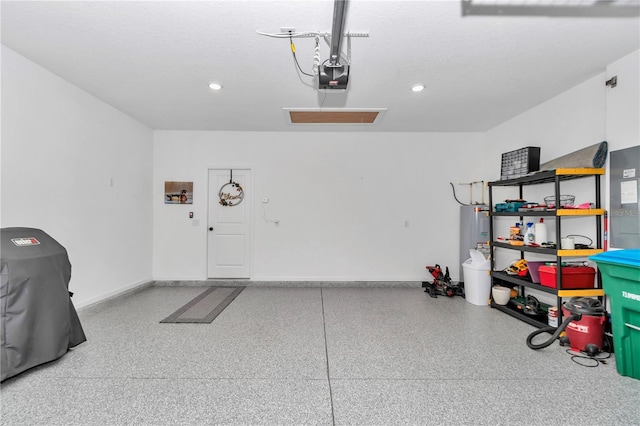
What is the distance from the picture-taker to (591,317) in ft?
7.93

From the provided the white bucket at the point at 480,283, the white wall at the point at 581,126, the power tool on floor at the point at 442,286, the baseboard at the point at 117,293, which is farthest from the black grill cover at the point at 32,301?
the white wall at the point at 581,126

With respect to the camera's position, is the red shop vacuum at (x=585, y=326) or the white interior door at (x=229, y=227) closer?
the red shop vacuum at (x=585, y=326)

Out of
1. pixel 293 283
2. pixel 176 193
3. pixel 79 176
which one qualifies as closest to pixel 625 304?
pixel 293 283

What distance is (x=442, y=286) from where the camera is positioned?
13.9ft

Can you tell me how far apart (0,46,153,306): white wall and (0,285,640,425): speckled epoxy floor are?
85cm

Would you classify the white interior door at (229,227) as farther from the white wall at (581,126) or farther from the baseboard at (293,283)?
the white wall at (581,126)

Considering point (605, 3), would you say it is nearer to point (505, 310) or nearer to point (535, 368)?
point (535, 368)

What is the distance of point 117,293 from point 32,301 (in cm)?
205

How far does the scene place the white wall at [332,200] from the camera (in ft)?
15.6

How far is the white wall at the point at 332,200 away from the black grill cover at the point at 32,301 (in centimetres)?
250

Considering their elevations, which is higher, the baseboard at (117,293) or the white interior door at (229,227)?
the white interior door at (229,227)

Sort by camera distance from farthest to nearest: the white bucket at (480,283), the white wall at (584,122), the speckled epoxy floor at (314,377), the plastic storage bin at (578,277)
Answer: the white bucket at (480,283) → the plastic storage bin at (578,277) → the white wall at (584,122) → the speckled epoxy floor at (314,377)

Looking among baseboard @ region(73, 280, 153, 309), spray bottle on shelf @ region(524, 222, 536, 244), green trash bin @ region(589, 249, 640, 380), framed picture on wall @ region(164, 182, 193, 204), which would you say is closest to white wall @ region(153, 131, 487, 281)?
framed picture on wall @ region(164, 182, 193, 204)

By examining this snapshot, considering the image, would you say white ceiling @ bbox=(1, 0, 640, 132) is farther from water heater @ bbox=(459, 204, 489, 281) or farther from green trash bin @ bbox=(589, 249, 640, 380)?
green trash bin @ bbox=(589, 249, 640, 380)
